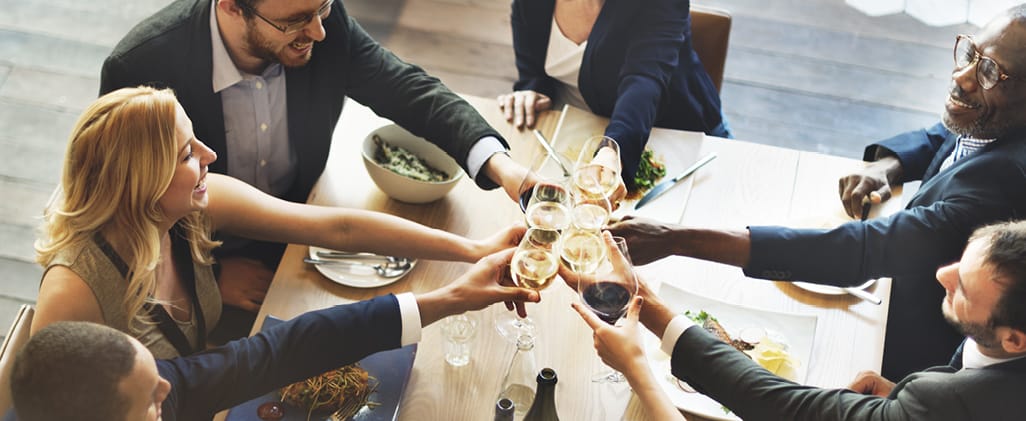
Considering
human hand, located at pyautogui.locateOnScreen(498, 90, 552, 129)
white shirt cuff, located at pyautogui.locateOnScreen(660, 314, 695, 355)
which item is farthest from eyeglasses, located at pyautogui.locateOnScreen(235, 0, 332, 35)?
white shirt cuff, located at pyautogui.locateOnScreen(660, 314, 695, 355)

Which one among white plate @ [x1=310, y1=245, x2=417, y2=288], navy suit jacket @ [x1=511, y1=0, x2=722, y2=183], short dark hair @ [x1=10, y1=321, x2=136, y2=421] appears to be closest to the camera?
short dark hair @ [x1=10, y1=321, x2=136, y2=421]

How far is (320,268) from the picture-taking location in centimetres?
200

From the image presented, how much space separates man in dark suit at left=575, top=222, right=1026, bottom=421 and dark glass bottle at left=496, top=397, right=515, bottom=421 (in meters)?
0.21

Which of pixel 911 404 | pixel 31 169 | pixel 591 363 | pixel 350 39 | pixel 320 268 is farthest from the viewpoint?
pixel 31 169

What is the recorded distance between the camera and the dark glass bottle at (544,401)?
159cm

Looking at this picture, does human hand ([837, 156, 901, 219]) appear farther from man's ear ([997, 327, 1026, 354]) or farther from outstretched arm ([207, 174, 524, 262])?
outstretched arm ([207, 174, 524, 262])

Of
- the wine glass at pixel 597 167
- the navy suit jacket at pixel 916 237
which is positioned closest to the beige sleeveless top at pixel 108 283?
the wine glass at pixel 597 167

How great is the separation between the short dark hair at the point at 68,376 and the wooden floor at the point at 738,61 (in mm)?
2450

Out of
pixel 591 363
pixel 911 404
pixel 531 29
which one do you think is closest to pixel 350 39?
pixel 531 29

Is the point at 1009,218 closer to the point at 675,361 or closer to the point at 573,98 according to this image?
the point at 675,361

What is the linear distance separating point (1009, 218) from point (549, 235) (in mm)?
1048

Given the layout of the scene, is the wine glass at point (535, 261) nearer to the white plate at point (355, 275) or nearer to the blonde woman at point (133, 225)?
the white plate at point (355, 275)

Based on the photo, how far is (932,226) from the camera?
2039 mm

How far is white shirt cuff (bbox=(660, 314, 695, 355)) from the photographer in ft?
5.80
